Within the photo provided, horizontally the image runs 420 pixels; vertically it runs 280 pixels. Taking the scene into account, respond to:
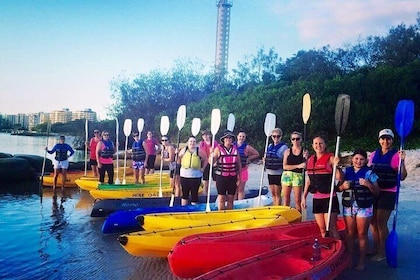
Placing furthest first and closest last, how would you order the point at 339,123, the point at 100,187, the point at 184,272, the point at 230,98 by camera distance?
the point at 230,98 < the point at 100,187 < the point at 339,123 < the point at 184,272

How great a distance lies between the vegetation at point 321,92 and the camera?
16484mm

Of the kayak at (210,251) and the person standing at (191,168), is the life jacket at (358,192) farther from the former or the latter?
the person standing at (191,168)

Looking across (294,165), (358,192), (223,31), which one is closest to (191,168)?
(294,165)

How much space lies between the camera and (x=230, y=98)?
23.9 m

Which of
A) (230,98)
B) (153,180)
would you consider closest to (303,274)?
(153,180)

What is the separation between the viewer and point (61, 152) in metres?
10.3

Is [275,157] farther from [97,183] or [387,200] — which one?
[97,183]

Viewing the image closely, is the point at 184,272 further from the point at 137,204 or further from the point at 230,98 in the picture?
the point at 230,98

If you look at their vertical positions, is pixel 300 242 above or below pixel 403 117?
below

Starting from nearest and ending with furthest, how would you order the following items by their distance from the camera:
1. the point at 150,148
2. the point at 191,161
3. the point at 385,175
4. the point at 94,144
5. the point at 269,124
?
the point at 385,175 < the point at 191,161 < the point at 269,124 < the point at 150,148 < the point at 94,144

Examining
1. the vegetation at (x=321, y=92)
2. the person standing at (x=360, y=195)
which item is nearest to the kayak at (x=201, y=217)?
the person standing at (x=360, y=195)

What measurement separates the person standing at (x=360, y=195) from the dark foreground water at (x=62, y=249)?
2.18 m

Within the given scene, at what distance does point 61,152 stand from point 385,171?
325 inches

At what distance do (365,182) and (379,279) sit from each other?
40.7 inches
